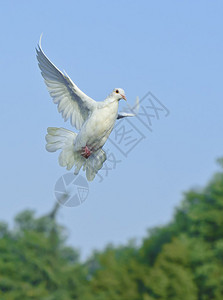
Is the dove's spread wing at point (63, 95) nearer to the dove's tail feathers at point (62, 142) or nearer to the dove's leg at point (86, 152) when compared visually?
the dove's tail feathers at point (62, 142)

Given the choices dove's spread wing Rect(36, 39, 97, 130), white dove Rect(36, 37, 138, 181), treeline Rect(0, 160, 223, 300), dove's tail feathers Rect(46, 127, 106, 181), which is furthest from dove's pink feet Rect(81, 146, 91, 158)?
treeline Rect(0, 160, 223, 300)

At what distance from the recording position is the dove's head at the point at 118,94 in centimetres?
1341

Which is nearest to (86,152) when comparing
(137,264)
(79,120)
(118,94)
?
(79,120)

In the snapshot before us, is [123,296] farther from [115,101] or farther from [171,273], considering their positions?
[115,101]

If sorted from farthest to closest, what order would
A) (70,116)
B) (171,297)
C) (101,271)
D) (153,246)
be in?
(153,246) < (101,271) < (171,297) < (70,116)

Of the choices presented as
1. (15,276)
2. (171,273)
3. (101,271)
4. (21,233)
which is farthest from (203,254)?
(21,233)

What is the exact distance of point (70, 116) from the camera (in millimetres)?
14797

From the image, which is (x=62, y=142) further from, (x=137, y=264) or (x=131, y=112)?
(x=137, y=264)

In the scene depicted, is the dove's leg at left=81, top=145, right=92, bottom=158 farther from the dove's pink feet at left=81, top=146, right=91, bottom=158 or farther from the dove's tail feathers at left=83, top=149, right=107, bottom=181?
the dove's tail feathers at left=83, top=149, right=107, bottom=181

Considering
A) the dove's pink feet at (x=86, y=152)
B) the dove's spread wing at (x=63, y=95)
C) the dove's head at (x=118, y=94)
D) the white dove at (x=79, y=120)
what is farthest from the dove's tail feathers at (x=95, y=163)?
the dove's head at (x=118, y=94)

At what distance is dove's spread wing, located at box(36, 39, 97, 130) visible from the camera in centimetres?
1457

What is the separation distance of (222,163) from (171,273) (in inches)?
583

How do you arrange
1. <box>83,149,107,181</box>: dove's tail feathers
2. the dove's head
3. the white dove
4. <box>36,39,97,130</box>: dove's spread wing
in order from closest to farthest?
the white dove → the dove's head → <box>83,149,107,181</box>: dove's tail feathers → <box>36,39,97,130</box>: dove's spread wing

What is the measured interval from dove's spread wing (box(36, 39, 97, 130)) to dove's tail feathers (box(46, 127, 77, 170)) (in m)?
0.28
